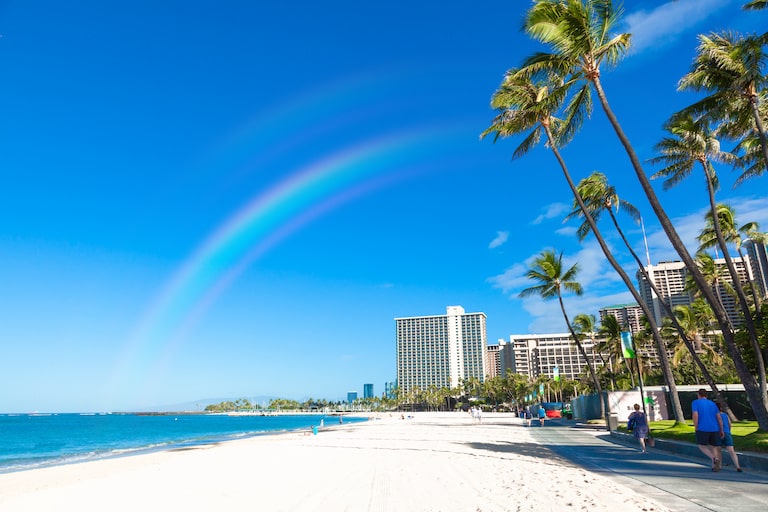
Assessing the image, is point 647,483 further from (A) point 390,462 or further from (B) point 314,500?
(A) point 390,462

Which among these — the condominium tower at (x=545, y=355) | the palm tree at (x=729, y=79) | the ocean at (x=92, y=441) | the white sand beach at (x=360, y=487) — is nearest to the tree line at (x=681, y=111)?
the palm tree at (x=729, y=79)

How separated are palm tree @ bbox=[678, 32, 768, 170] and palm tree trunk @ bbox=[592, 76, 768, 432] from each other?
272cm

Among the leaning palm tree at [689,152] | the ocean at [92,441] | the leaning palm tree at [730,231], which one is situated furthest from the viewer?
the ocean at [92,441]

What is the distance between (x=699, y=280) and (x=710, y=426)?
4900 millimetres

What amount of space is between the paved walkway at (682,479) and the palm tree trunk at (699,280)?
2.33 m

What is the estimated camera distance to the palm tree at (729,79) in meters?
12.9

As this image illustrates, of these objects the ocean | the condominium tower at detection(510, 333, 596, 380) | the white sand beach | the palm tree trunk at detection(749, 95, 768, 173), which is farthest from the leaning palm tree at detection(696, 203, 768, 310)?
the condominium tower at detection(510, 333, 596, 380)

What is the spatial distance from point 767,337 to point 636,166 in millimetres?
7170

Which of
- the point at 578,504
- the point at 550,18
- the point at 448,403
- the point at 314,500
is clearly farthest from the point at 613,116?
the point at 448,403

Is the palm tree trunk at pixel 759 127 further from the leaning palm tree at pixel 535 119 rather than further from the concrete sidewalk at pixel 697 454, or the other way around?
the concrete sidewalk at pixel 697 454

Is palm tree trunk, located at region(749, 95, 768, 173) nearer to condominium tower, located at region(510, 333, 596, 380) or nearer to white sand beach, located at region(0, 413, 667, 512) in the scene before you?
white sand beach, located at region(0, 413, 667, 512)

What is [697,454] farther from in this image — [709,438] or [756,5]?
[756,5]

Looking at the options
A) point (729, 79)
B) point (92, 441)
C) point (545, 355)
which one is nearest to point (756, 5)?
point (729, 79)

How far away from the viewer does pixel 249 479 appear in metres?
12.0
